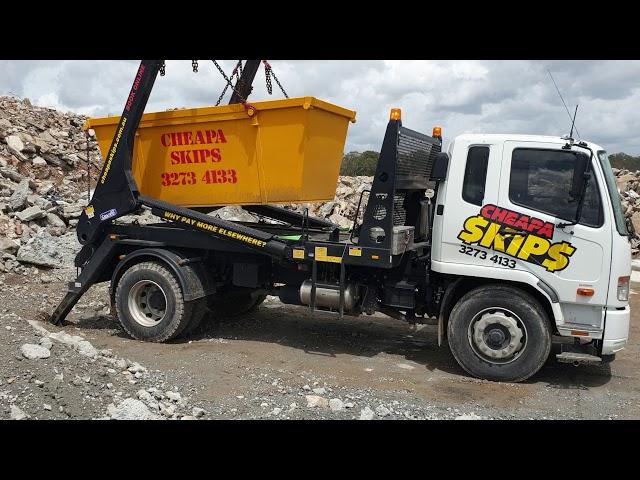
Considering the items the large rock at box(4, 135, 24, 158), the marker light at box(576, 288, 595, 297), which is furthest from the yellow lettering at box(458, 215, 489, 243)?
the large rock at box(4, 135, 24, 158)

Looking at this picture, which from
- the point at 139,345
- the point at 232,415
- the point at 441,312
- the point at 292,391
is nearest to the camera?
the point at 232,415

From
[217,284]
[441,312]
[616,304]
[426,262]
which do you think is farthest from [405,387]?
[217,284]

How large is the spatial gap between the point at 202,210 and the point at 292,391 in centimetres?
265

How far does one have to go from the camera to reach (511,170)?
5.50 m

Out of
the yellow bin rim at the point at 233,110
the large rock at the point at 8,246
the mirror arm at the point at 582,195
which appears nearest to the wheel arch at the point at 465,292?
the mirror arm at the point at 582,195

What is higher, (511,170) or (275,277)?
(511,170)

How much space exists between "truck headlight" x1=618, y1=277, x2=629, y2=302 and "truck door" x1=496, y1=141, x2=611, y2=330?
0.43 ft

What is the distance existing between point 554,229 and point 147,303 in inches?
178

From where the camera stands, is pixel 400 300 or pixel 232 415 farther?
pixel 400 300

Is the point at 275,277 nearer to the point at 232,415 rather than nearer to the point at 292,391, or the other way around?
the point at 292,391

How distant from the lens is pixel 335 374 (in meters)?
5.83

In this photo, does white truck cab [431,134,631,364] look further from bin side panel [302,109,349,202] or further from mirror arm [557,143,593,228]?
bin side panel [302,109,349,202]

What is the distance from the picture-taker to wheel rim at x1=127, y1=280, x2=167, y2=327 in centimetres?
684

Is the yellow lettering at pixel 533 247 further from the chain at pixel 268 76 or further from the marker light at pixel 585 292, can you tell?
the chain at pixel 268 76
